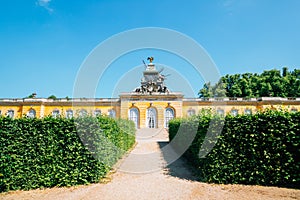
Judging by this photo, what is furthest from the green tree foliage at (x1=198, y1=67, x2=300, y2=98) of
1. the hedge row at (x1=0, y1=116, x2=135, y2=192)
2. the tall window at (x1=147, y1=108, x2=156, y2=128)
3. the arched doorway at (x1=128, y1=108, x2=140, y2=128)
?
the hedge row at (x1=0, y1=116, x2=135, y2=192)

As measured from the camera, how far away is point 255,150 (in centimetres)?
537

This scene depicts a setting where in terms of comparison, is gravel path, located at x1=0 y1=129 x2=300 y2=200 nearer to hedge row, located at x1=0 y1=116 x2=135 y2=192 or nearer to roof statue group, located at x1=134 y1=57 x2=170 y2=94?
hedge row, located at x1=0 y1=116 x2=135 y2=192

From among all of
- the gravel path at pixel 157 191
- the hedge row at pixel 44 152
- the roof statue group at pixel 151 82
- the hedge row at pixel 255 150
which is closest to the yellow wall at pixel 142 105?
the roof statue group at pixel 151 82

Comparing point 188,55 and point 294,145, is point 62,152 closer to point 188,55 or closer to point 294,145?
point 294,145

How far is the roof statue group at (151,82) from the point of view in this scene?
31.0 meters

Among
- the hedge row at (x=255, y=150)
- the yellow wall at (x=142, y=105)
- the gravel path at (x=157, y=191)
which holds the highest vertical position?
the yellow wall at (x=142, y=105)

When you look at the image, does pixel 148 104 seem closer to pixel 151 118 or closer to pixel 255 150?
pixel 151 118

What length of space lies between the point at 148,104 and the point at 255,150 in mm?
25320

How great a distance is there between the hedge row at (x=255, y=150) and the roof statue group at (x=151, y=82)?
25.2m

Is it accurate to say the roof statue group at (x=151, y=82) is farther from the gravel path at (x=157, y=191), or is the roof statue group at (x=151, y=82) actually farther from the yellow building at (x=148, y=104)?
the gravel path at (x=157, y=191)

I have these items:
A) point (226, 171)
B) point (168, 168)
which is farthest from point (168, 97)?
point (226, 171)

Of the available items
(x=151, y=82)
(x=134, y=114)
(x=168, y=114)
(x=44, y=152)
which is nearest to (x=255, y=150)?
(x=44, y=152)

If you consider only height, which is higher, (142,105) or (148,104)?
(148,104)

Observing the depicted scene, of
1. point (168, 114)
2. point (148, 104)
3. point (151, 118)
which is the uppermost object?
point (148, 104)
